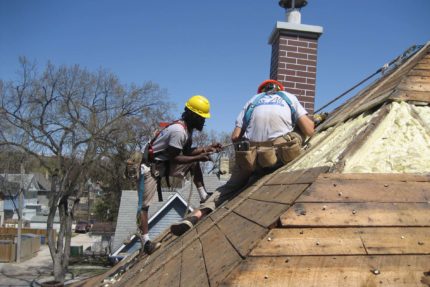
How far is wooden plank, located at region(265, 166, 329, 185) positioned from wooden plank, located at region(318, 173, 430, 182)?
0.09 m

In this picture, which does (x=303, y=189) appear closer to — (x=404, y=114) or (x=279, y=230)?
(x=279, y=230)

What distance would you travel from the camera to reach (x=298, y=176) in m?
2.77

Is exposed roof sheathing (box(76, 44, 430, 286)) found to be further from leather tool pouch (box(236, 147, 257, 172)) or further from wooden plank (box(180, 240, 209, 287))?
leather tool pouch (box(236, 147, 257, 172))

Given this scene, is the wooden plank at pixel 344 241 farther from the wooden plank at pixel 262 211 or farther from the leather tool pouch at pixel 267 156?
the leather tool pouch at pixel 267 156

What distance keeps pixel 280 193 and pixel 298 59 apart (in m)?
4.85

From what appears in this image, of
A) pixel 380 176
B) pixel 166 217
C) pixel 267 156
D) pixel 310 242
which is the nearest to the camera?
pixel 310 242

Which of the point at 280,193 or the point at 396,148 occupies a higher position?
the point at 396,148

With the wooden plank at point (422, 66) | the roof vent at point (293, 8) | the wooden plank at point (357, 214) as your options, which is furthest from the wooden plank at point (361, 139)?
the roof vent at point (293, 8)

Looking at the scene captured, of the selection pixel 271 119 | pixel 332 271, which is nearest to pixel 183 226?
pixel 271 119

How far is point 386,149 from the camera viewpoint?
2.65 m

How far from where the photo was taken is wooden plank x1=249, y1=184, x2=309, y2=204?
236cm

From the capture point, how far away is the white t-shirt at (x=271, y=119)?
3.73 meters

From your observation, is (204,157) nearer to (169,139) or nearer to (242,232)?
(169,139)

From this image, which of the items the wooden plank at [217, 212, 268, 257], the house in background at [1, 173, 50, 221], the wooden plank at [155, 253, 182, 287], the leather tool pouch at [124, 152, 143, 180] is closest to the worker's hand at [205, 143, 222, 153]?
the leather tool pouch at [124, 152, 143, 180]
